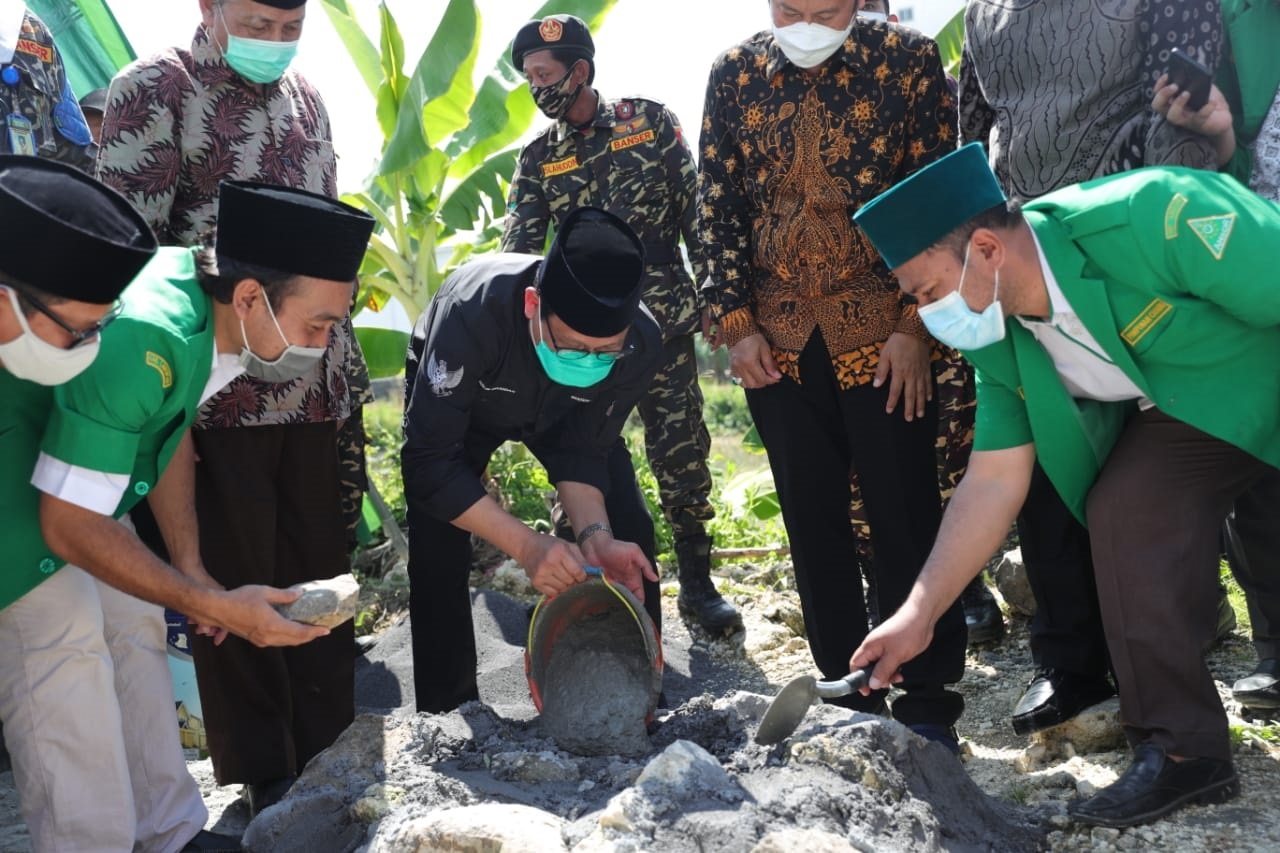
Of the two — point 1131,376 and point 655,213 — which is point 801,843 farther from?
point 655,213

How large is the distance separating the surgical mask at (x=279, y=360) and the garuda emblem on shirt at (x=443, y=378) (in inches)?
16.7

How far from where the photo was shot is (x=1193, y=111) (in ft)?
10.6

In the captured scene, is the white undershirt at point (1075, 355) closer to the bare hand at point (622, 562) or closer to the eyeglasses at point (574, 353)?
the eyeglasses at point (574, 353)

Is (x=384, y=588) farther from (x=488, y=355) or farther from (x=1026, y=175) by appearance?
(x=1026, y=175)

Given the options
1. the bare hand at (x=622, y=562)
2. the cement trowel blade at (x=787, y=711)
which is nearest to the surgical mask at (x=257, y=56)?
the bare hand at (x=622, y=562)

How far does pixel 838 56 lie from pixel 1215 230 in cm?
133

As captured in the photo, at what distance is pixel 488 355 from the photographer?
3.52 m

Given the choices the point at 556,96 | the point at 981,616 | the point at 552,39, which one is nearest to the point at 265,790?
the point at 981,616

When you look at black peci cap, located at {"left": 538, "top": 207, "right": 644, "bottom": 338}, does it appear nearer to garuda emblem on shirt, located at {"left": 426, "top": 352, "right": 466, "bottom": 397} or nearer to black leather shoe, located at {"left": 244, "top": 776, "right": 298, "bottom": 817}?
garuda emblem on shirt, located at {"left": 426, "top": 352, "right": 466, "bottom": 397}

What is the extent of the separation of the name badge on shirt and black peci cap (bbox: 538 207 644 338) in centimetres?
186

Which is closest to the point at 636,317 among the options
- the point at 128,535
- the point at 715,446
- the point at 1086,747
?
the point at 128,535

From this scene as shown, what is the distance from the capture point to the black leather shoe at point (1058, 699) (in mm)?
3557

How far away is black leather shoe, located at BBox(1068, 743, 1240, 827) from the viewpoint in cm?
286

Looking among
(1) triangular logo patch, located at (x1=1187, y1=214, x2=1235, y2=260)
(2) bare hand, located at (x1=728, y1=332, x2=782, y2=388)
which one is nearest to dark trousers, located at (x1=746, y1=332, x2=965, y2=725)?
(2) bare hand, located at (x1=728, y1=332, x2=782, y2=388)
